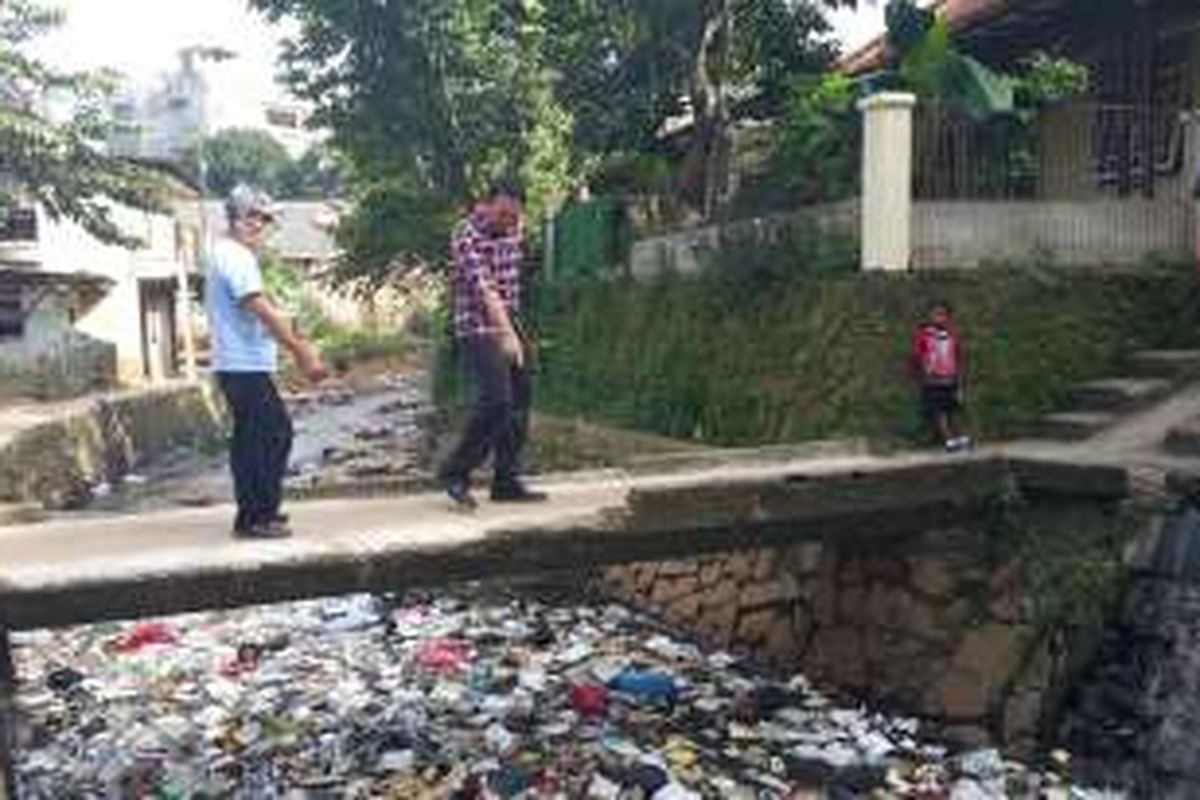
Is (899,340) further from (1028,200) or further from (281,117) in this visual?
(281,117)

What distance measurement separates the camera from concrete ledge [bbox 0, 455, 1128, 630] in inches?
290

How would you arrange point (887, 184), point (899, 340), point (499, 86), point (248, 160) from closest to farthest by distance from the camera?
point (899, 340) → point (887, 184) → point (499, 86) → point (248, 160)

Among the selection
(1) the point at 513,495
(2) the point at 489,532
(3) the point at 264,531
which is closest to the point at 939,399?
(1) the point at 513,495

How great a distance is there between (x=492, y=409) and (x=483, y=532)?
75cm

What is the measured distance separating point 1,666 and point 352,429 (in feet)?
81.5

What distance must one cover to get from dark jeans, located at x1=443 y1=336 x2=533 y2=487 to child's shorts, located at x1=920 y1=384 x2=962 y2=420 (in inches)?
161

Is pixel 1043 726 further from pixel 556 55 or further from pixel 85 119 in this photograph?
pixel 85 119

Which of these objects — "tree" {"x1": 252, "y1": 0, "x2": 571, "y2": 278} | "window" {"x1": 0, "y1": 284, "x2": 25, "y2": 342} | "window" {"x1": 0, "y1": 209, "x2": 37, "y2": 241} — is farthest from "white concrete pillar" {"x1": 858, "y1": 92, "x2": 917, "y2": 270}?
"window" {"x1": 0, "y1": 284, "x2": 25, "y2": 342}

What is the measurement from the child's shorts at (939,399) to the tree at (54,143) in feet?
65.3

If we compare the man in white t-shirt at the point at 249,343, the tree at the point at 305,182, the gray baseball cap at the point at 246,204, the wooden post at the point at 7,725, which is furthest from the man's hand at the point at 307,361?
the tree at the point at 305,182

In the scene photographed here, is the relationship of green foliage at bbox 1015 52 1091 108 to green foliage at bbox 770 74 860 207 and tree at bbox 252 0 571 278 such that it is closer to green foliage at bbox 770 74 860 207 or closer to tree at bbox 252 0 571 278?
green foliage at bbox 770 74 860 207

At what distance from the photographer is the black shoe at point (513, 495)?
926 cm

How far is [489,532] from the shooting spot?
8.16 meters

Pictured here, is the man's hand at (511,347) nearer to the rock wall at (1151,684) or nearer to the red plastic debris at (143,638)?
the rock wall at (1151,684)
